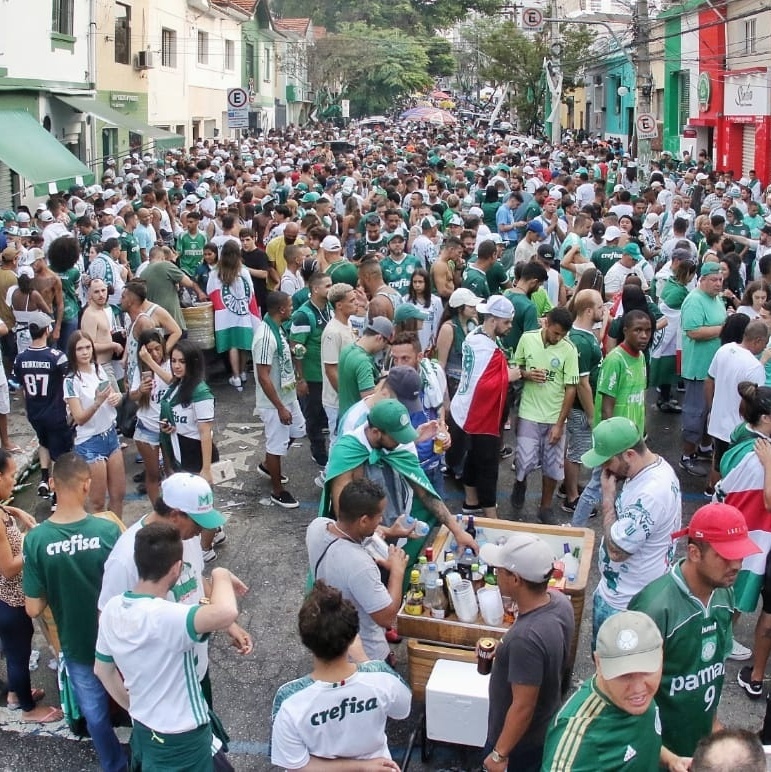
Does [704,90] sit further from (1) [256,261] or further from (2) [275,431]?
(2) [275,431]

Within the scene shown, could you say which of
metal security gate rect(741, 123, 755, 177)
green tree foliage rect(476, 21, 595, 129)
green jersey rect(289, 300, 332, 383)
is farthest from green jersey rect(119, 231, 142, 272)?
green tree foliage rect(476, 21, 595, 129)

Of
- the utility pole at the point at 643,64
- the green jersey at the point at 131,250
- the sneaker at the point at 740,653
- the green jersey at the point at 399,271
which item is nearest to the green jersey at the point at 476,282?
the green jersey at the point at 399,271

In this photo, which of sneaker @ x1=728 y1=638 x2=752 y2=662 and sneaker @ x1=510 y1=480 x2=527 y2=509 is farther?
sneaker @ x1=510 y1=480 x2=527 y2=509

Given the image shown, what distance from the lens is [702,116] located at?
32.0 metres

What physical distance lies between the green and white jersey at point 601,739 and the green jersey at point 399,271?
7278 millimetres

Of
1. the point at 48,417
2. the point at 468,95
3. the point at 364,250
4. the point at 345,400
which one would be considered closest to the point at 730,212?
the point at 364,250

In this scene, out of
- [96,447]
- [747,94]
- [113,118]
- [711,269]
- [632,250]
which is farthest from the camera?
[747,94]

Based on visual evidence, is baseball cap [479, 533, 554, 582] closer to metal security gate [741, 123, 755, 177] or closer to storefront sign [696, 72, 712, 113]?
metal security gate [741, 123, 755, 177]

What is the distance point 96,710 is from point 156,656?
1.12 metres

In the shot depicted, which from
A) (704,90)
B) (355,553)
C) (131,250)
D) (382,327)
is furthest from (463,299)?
(704,90)

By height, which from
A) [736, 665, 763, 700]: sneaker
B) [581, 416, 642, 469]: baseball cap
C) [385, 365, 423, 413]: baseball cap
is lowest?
[736, 665, 763, 700]: sneaker

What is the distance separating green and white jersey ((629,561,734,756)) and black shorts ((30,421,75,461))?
535 cm

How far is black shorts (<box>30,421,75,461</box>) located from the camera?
25.5 ft

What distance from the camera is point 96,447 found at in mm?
7105
